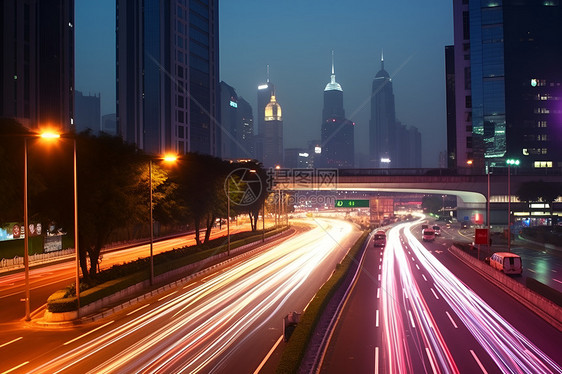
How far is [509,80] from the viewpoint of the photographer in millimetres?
137750

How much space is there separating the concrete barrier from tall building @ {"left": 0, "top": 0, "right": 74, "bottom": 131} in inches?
3470

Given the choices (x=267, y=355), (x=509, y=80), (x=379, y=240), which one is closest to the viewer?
(x=267, y=355)

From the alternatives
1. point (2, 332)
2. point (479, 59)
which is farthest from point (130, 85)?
point (2, 332)

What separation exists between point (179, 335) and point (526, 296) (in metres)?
22.1

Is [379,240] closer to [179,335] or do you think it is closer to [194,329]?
[194,329]

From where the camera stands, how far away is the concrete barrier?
24688mm

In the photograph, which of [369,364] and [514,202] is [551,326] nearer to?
[369,364]

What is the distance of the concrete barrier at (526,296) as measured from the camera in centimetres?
2469

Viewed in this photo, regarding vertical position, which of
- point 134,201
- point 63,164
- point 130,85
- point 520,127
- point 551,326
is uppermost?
point 130,85

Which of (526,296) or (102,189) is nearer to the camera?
(526,296)

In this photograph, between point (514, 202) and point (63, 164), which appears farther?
point (514, 202)

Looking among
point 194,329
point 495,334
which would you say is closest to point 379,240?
point 495,334

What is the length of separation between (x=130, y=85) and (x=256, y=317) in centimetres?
12684

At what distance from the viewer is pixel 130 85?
5453 inches
